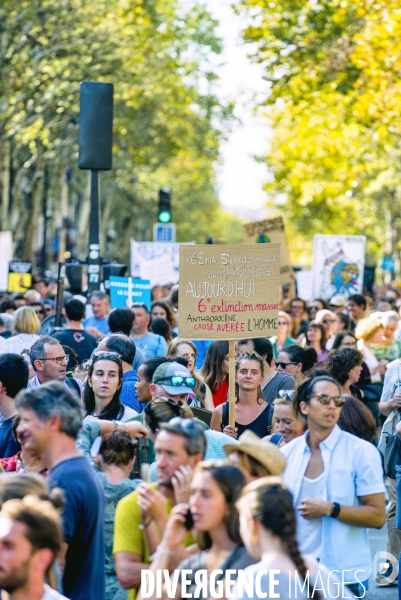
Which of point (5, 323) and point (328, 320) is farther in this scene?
point (328, 320)

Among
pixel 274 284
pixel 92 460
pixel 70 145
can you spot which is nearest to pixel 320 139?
pixel 70 145

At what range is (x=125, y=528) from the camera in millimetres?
4984

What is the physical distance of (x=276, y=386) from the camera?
8727 millimetres

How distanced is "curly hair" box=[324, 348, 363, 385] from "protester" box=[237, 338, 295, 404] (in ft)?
1.23

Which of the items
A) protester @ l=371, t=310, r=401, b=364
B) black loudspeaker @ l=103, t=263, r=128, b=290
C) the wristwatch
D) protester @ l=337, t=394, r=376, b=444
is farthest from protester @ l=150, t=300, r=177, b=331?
the wristwatch

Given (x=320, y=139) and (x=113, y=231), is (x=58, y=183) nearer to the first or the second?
(x=320, y=139)

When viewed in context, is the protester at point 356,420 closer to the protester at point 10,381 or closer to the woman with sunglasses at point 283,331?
the protester at point 10,381

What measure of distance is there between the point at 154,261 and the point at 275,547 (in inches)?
628

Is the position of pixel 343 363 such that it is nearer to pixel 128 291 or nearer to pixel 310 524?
pixel 310 524

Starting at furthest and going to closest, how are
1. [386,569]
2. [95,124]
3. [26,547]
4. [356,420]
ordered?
1. [95,124]
2. [386,569]
3. [356,420]
4. [26,547]

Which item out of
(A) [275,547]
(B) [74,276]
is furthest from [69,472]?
(B) [74,276]

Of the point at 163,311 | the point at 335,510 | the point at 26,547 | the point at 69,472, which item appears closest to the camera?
the point at 26,547

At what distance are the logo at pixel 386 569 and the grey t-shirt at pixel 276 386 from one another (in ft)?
4.82

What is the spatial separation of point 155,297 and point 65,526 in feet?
45.4
